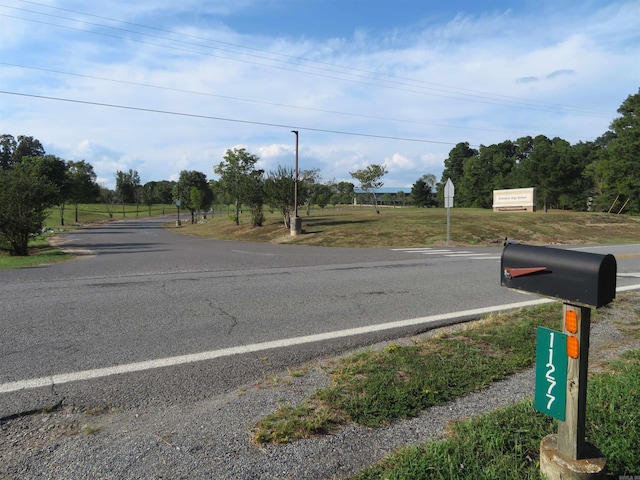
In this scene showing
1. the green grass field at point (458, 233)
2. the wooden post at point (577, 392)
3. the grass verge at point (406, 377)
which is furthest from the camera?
the green grass field at point (458, 233)

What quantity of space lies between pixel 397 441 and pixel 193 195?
50.6m

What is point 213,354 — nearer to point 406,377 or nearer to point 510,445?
point 406,377

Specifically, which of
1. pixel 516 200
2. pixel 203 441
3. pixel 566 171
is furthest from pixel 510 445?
pixel 566 171

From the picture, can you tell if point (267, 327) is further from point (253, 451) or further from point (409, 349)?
point (253, 451)

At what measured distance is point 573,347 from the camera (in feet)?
6.51

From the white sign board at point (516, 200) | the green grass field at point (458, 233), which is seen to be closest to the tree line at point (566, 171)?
the white sign board at point (516, 200)

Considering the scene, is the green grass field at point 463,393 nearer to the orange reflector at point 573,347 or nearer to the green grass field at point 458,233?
the orange reflector at point 573,347

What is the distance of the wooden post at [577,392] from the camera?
195 cm

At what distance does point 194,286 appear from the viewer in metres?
8.81

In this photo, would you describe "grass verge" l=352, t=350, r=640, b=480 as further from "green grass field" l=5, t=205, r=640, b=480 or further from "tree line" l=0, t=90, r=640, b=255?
"tree line" l=0, t=90, r=640, b=255

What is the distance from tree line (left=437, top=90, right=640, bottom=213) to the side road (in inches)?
2058

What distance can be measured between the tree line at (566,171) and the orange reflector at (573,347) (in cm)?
5237

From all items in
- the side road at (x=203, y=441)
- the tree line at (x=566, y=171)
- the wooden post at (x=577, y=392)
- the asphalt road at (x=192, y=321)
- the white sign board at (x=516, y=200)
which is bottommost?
the asphalt road at (x=192, y=321)

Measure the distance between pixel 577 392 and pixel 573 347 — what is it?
0.70 ft
